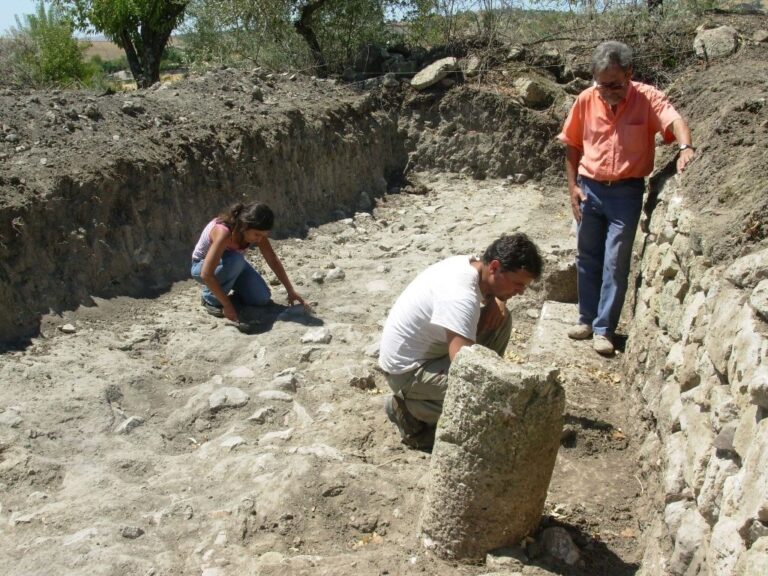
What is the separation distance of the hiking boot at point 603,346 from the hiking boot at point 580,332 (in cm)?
14

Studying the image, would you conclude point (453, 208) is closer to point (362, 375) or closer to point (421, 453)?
point (362, 375)

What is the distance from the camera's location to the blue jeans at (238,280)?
6.37 m

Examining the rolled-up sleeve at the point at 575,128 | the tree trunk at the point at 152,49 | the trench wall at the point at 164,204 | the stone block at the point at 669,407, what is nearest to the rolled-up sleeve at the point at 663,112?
the rolled-up sleeve at the point at 575,128

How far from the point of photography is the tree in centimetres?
1766

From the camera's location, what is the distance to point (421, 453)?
4359 mm

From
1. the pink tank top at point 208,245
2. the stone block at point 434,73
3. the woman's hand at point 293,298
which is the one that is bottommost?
the woman's hand at point 293,298

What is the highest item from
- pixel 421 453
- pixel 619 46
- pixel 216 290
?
pixel 619 46

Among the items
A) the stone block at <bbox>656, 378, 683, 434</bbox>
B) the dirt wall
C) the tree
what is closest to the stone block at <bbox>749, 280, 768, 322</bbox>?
the stone block at <bbox>656, 378, 683, 434</bbox>

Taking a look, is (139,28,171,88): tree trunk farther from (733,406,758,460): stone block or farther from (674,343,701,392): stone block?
(733,406,758,460): stone block

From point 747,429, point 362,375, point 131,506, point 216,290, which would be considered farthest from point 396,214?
point 747,429

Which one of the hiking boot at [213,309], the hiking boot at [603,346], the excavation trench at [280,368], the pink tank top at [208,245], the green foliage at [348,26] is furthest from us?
the green foliage at [348,26]

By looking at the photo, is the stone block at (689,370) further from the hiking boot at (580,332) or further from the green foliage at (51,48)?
the green foliage at (51,48)

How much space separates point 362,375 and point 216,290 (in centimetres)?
154

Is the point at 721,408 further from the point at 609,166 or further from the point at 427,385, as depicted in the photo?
the point at 609,166
